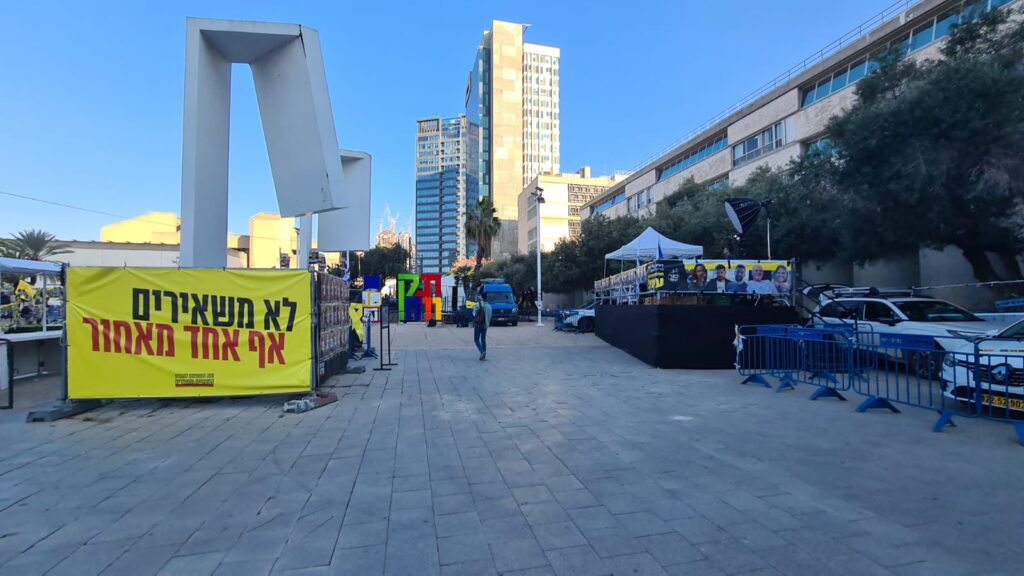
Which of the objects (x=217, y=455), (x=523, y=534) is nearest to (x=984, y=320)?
(x=523, y=534)

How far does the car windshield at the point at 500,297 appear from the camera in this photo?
30797 mm

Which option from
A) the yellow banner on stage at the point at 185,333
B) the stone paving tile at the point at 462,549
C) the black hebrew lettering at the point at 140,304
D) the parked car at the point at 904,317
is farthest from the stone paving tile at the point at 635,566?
the parked car at the point at 904,317

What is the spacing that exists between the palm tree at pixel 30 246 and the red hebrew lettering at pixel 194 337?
44.5 m

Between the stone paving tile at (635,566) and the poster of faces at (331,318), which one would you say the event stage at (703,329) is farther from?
the stone paving tile at (635,566)

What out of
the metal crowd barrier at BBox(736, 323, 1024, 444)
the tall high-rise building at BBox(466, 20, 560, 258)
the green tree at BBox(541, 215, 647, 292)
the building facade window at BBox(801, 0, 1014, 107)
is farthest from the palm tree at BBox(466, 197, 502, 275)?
the metal crowd barrier at BBox(736, 323, 1024, 444)

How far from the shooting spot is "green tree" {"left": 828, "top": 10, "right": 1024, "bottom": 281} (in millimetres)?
11969

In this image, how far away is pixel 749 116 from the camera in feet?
115

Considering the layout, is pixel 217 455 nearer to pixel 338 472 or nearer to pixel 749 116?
pixel 338 472

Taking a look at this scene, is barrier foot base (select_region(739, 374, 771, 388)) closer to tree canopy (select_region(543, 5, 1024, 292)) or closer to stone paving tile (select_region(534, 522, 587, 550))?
tree canopy (select_region(543, 5, 1024, 292))

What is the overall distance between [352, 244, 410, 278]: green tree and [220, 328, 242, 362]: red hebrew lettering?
62.4 metres

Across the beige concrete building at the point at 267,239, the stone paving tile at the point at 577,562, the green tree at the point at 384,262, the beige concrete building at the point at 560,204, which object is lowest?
the stone paving tile at the point at 577,562

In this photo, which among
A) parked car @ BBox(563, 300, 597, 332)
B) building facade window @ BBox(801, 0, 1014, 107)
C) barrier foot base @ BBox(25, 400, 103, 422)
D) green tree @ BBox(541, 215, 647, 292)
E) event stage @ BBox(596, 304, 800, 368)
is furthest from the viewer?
green tree @ BBox(541, 215, 647, 292)

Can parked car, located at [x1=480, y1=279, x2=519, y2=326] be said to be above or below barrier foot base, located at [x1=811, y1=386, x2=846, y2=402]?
above

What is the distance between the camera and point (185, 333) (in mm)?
8062
